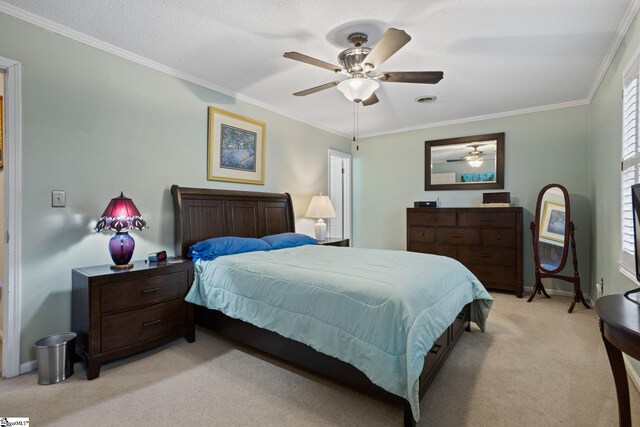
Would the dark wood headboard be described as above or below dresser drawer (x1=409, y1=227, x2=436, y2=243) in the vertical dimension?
above

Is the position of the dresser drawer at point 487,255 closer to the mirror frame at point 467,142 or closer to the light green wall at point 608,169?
the light green wall at point 608,169

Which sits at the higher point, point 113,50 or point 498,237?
point 113,50

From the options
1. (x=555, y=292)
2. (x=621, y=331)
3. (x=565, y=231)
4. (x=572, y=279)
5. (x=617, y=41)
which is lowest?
(x=555, y=292)

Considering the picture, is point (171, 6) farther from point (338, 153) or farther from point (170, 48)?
point (338, 153)

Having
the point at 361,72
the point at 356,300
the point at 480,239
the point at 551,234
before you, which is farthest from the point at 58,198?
the point at 551,234

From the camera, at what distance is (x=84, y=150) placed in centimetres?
261

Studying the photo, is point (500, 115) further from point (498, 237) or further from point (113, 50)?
point (113, 50)

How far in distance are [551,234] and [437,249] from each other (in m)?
1.41

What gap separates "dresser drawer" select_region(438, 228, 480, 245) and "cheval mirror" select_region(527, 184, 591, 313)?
0.70 meters

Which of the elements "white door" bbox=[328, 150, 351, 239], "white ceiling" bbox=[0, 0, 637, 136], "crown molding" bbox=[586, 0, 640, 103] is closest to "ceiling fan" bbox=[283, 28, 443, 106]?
"white ceiling" bbox=[0, 0, 637, 136]

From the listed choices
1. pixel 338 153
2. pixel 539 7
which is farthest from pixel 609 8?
pixel 338 153

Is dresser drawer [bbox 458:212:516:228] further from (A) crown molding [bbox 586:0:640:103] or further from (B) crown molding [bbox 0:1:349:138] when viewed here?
(B) crown molding [bbox 0:1:349:138]

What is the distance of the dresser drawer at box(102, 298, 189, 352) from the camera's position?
2289 millimetres

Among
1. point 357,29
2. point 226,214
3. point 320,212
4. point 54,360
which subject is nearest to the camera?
point 54,360
